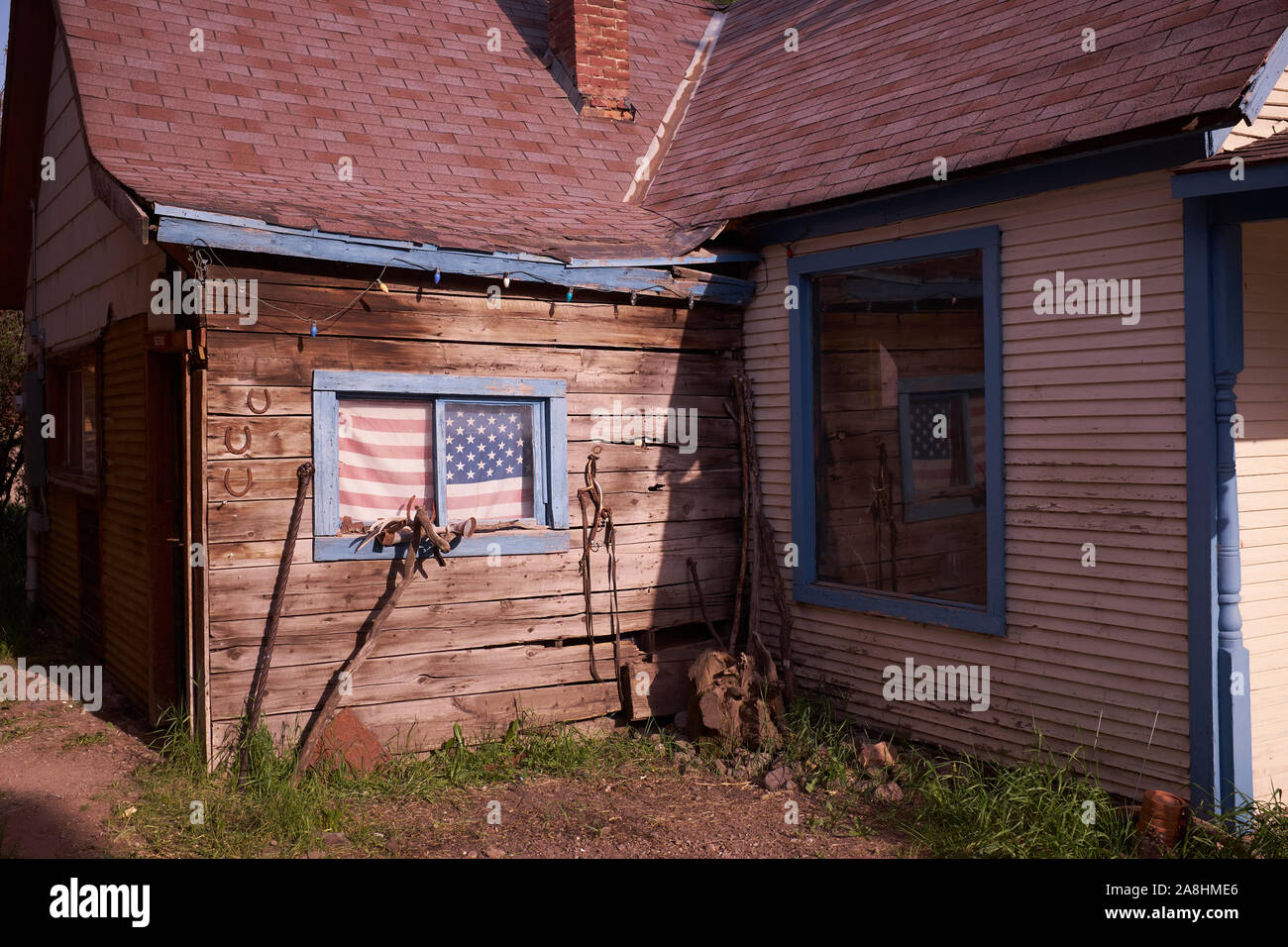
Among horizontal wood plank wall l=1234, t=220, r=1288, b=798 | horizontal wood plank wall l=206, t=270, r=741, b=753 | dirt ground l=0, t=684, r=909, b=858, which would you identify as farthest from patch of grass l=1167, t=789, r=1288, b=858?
horizontal wood plank wall l=206, t=270, r=741, b=753

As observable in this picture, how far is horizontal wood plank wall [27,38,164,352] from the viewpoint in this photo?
7.64 metres

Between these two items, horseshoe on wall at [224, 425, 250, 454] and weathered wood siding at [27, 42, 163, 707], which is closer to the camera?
horseshoe on wall at [224, 425, 250, 454]

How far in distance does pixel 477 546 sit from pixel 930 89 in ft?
14.4

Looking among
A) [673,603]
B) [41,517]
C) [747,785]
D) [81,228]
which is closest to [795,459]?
[673,603]

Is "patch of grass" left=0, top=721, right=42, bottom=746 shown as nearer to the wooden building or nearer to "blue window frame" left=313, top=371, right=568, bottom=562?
the wooden building

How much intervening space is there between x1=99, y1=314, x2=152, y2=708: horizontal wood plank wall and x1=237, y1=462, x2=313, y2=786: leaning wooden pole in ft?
4.45

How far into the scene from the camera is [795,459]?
7.79m

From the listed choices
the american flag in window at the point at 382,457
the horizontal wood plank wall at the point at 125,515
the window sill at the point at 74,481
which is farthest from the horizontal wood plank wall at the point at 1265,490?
the window sill at the point at 74,481

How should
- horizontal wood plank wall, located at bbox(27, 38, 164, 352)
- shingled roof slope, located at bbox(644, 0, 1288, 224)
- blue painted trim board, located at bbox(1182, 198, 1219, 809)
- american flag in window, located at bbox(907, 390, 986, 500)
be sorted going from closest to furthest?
blue painted trim board, located at bbox(1182, 198, 1219, 809), shingled roof slope, located at bbox(644, 0, 1288, 224), horizontal wood plank wall, located at bbox(27, 38, 164, 352), american flag in window, located at bbox(907, 390, 986, 500)

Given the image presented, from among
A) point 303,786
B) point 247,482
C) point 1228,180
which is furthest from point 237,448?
point 1228,180

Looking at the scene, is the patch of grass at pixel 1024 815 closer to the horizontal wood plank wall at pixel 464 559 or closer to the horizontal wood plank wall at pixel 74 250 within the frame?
the horizontal wood plank wall at pixel 464 559

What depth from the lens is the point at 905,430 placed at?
8.16 m

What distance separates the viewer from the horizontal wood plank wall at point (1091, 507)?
5613 mm

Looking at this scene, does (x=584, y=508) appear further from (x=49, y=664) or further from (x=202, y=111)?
(x=49, y=664)
